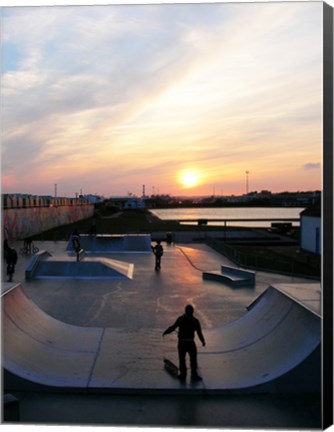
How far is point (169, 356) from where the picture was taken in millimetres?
7930

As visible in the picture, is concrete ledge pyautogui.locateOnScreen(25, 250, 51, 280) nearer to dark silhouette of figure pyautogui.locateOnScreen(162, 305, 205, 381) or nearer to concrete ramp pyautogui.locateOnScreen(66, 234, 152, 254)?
concrete ramp pyautogui.locateOnScreen(66, 234, 152, 254)

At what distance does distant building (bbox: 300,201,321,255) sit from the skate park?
15.7m

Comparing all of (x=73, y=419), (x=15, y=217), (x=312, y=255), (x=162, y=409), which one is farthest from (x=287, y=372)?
(x=15, y=217)

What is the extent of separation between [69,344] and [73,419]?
2.71 m

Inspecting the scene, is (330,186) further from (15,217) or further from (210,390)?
(15,217)

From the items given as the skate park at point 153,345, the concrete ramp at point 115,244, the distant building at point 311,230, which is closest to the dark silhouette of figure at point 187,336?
the skate park at point 153,345

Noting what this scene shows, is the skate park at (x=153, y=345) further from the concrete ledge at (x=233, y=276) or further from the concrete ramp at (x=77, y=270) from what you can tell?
the concrete ramp at (x=77, y=270)

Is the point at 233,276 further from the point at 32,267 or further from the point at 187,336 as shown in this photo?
the point at 187,336

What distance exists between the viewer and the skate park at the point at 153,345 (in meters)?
6.48

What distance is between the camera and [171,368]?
7207 mm

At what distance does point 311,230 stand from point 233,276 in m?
13.6

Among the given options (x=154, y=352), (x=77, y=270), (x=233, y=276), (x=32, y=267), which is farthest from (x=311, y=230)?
(x=154, y=352)

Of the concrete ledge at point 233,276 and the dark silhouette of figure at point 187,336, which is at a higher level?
the dark silhouette of figure at point 187,336

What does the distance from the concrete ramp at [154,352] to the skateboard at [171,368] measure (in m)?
0.13
